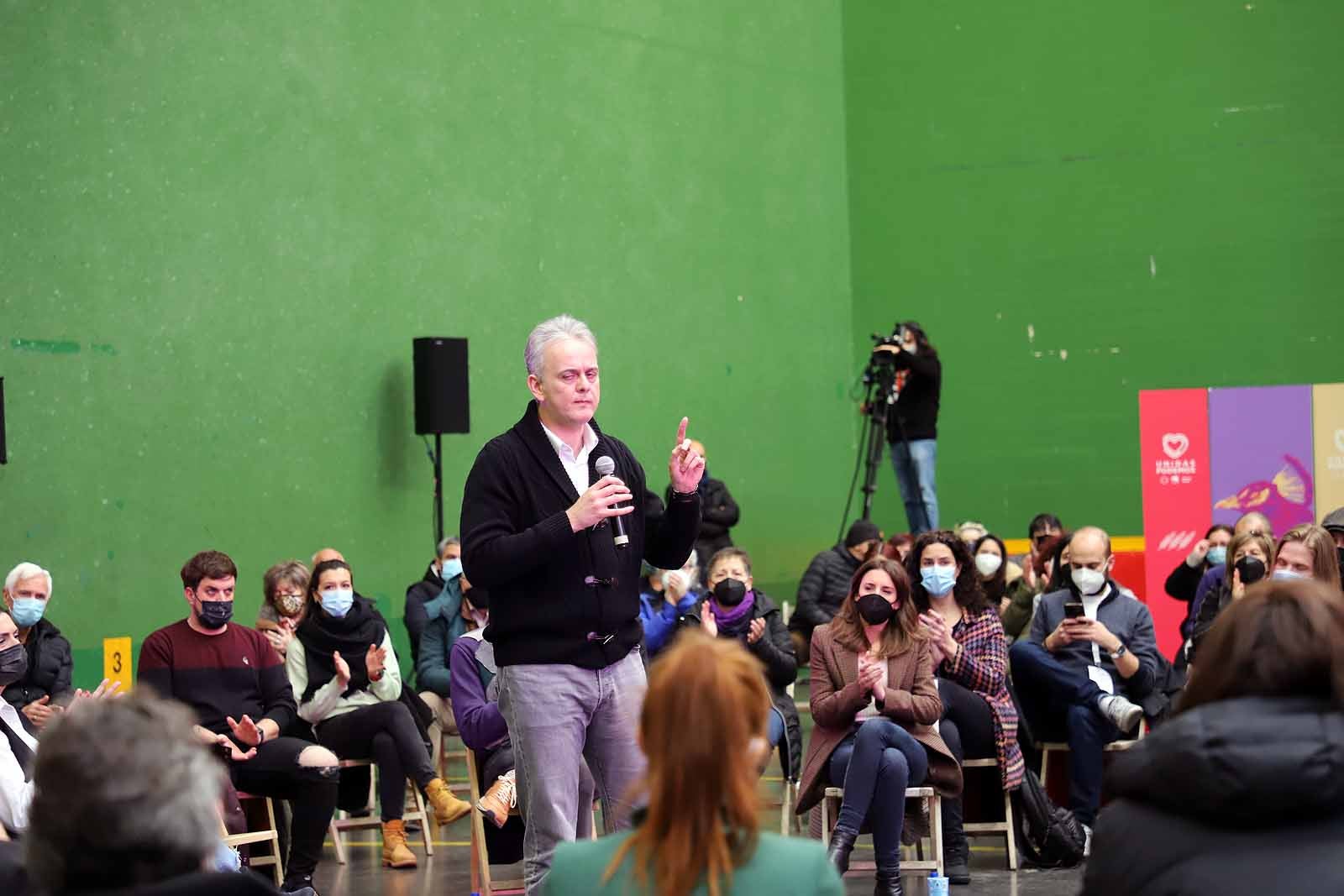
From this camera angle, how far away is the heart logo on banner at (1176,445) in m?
8.74

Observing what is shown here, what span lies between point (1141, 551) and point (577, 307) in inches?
153

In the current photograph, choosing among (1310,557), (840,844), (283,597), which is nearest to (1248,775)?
(840,844)

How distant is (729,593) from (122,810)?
4936 millimetres

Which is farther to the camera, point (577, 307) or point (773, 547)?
point (773, 547)

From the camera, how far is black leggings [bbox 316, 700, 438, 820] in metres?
6.64

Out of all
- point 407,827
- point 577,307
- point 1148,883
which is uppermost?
point 577,307

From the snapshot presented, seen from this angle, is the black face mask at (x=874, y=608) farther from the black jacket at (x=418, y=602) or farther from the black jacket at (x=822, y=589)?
the black jacket at (x=418, y=602)

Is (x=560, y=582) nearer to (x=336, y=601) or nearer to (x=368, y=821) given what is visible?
Answer: (x=336, y=601)

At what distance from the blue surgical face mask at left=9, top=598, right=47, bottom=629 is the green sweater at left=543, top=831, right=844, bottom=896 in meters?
4.58

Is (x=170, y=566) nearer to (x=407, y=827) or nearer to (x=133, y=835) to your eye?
(x=407, y=827)

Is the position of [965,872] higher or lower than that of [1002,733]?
lower

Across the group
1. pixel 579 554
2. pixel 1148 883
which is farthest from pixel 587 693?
pixel 1148 883

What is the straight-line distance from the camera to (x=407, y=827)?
742 centimetres

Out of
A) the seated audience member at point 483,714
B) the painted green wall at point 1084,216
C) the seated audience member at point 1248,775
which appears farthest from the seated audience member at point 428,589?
the seated audience member at point 1248,775
